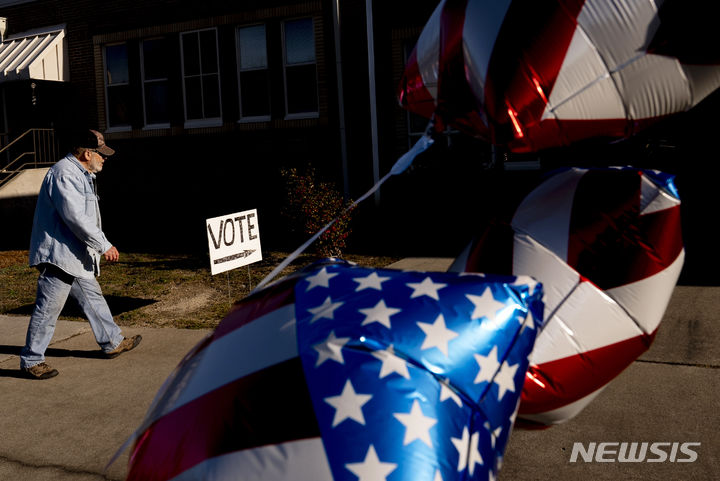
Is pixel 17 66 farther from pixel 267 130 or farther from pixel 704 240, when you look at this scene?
pixel 704 240

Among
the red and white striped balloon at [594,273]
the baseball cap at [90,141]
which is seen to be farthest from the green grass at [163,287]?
the red and white striped balloon at [594,273]

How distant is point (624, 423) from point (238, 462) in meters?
3.81

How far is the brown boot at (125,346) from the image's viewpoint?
20.9 ft

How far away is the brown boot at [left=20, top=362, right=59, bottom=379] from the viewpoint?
5844mm

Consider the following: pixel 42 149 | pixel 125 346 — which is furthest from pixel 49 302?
pixel 42 149

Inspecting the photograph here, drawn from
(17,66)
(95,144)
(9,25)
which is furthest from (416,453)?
(9,25)

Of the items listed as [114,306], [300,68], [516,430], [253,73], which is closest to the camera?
[516,430]

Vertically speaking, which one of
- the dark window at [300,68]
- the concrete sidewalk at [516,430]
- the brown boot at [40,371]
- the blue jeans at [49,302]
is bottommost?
the concrete sidewalk at [516,430]

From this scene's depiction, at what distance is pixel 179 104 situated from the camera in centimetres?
1625

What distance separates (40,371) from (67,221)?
1281 mm

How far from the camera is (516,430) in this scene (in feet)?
9.99

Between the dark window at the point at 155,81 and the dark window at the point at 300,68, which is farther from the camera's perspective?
the dark window at the point at 155,81

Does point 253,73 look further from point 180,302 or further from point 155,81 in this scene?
point 180,302

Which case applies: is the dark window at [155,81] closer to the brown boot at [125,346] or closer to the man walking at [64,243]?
the brown boot at [125,346]
